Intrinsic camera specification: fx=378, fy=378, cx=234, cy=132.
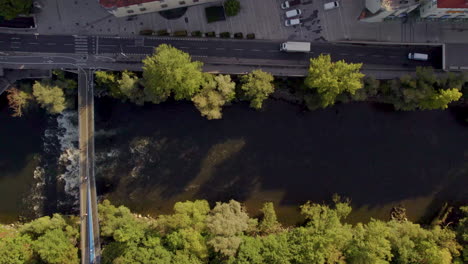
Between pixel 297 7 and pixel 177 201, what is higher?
pixel 297 7

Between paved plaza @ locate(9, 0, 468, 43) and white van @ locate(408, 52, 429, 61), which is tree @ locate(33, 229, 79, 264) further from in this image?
white van @ locate(408, 52, 429, 61)

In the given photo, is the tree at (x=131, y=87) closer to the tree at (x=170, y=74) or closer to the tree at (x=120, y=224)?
the tree at (x=170, y=74)

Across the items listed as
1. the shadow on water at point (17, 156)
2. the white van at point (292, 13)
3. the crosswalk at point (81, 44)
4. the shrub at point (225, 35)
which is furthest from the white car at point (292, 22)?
the shadow on water at point (17, 156)

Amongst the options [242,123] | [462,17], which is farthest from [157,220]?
[462,17]

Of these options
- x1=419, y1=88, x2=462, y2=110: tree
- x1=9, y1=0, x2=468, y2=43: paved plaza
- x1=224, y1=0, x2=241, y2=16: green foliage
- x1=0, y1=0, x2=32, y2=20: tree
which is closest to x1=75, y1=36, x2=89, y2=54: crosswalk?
x1=9, y1=0, x2=468, y2=43: paved plaza

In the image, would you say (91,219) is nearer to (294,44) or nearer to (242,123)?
(242,123)
